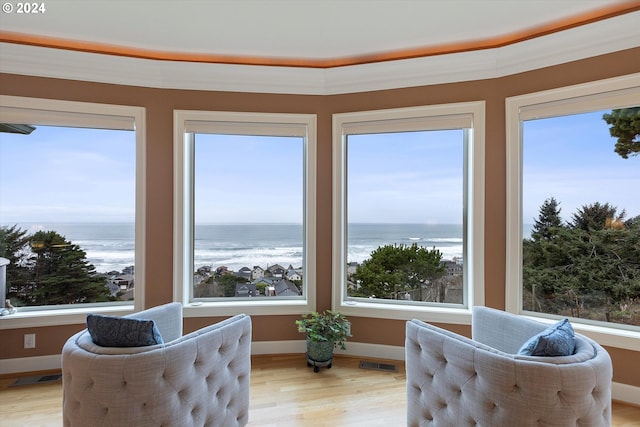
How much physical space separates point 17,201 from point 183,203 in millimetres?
1361

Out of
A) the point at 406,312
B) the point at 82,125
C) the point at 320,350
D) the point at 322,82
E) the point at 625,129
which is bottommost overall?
the point at 320,350

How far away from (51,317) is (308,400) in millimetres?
2227

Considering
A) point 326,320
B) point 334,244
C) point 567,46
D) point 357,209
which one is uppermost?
point 567,46

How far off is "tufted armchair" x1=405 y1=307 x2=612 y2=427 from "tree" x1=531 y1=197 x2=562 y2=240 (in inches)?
54.6

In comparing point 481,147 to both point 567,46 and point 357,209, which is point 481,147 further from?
point 357,209

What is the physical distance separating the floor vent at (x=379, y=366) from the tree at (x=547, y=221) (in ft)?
5.28

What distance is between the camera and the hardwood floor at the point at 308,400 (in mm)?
2188

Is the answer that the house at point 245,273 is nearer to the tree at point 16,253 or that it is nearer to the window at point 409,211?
the window at point 409,211

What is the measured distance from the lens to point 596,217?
2564mm

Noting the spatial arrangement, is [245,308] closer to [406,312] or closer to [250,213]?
[250,213]

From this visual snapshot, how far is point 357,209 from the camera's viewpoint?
3.25m

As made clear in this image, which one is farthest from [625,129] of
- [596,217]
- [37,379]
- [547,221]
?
[37,379]

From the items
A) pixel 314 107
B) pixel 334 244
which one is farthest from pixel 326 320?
pixel 314 107

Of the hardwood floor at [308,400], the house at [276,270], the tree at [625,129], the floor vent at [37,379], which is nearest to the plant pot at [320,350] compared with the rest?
the hardwood floor at [308,400]
